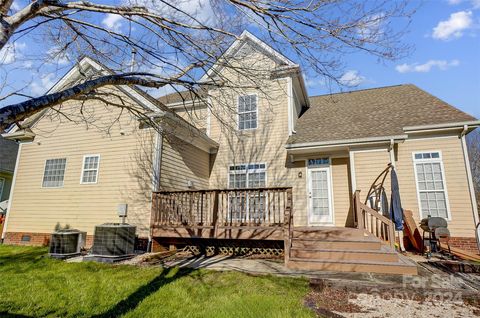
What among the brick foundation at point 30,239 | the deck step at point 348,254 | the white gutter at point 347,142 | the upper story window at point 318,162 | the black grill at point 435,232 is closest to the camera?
the deck step at point 348,254

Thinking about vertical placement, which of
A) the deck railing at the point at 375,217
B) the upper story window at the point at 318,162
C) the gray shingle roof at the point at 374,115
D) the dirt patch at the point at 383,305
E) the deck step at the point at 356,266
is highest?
the gray shingle roof at the point at 374,115

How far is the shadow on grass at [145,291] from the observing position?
11.4ft

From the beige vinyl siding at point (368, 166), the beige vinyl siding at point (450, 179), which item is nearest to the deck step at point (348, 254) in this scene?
the beige vinyl siding at point (368, 166)

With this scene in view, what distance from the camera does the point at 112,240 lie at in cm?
648

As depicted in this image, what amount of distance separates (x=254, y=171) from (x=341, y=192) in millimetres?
3316

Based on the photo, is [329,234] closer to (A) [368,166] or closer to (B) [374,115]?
(A) [368,166]

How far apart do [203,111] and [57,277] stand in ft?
29.0

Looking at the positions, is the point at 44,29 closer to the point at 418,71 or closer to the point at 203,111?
the point at 418,71

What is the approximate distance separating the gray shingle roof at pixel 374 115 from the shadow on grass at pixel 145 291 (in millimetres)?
6128

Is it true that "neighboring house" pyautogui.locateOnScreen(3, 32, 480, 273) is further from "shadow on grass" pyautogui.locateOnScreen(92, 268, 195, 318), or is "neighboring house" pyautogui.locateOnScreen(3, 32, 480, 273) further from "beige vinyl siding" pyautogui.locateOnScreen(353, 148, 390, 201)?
"shadow on grass" pyautogui.locateOnScreen(92, 268, 195, 318)

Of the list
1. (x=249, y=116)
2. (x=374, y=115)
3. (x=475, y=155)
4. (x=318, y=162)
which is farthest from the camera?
(x=475, y=155)

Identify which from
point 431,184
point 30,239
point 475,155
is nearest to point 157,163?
point 30,239

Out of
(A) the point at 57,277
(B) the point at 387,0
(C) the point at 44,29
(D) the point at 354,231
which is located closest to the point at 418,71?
(B) the point at 387,0

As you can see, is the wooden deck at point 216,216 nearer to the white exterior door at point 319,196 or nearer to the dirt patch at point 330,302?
the dirt patch at point 330,302
